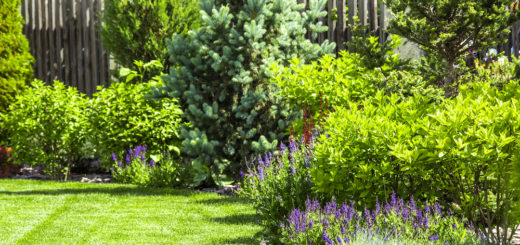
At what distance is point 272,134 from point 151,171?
1.78 m

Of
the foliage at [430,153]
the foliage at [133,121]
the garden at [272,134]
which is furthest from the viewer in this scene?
the foliage at [133,121]

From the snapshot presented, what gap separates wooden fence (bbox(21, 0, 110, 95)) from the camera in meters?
11.1

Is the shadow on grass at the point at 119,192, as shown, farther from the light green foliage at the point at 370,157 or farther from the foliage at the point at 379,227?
the foliage at the point at 379,227

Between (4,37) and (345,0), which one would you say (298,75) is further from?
(4,37)

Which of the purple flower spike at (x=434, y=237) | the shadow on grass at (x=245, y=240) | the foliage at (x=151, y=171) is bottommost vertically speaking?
the shadow on grass at (x=245, y=240)

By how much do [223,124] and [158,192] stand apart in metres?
1.18

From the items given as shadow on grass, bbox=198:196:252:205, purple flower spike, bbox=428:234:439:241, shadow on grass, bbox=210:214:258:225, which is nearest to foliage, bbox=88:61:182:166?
shadow on grass, bbox=198:196:252:205

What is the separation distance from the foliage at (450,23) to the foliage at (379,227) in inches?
89.4

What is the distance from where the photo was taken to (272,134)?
732 cm

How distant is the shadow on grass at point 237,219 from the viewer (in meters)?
5.70

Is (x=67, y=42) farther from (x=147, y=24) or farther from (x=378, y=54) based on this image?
(x=378, y=54)

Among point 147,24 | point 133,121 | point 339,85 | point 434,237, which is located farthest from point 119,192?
point 434,237

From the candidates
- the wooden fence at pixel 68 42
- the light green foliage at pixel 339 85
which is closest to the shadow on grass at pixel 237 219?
the light green foliage at pixel 339 85

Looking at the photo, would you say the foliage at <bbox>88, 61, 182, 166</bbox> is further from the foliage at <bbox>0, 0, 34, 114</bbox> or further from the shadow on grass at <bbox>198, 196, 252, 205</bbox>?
the foliage at <bbox>0, 0, 34, 114</bbox>
